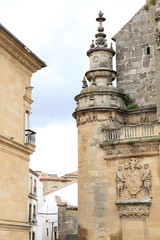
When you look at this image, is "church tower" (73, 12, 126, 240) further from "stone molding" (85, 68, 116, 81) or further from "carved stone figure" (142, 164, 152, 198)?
"carved stone figure" (142, 164, 152, 198)

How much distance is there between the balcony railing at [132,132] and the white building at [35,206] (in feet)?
47.9

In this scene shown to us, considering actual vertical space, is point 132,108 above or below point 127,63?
below

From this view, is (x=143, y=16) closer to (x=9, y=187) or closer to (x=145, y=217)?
(x=145, y=217)

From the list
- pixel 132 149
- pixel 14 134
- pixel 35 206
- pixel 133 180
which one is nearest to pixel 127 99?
pixel 132 149

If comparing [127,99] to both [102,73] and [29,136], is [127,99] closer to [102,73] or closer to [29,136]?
[102,73]

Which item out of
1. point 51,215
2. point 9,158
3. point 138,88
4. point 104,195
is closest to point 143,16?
point 138,88

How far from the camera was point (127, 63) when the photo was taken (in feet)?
78.5

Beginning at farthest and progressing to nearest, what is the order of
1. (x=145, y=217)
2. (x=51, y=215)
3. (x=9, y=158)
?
(x=51, y=215) < (x=145, y=217) < (x=9, y=158)

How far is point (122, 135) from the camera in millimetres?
21547

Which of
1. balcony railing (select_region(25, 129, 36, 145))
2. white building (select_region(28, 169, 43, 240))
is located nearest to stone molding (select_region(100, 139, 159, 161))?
balcony railing (select_region(25, 129, 36, 145))

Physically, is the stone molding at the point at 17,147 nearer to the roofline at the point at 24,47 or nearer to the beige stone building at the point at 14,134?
the beige stone building at the point at 14,134

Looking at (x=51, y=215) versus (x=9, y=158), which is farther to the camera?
(x=51, y=215)

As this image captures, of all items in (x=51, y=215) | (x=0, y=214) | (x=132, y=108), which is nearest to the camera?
(x=0, y=214)

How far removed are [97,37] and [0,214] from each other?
12.5 meters
